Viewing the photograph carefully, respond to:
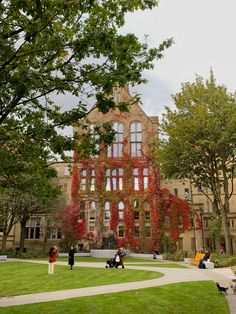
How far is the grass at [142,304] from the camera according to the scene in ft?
30.8

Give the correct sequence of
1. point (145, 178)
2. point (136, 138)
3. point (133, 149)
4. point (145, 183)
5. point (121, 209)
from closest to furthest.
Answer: point (121, 209) < point (145, 183) < point (145, 178) < point (133, 149) < point (136, 138)

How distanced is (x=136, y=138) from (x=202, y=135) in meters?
19.0

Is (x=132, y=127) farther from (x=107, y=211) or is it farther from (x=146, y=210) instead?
(x=107, y=211)

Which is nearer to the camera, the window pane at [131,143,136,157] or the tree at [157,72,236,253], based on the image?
A: the tree at [157,72,236,253]

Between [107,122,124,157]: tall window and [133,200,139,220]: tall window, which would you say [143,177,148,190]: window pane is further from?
[107,122,124,157]: tall window

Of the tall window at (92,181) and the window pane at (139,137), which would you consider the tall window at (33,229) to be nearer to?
the tall window at (92,181)

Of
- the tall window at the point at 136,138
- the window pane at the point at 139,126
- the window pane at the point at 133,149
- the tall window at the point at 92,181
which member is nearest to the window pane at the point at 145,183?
the tall window at the point at 136,138

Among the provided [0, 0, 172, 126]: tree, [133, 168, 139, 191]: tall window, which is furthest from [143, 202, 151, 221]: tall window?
[0, 0, 172, 126]: tree

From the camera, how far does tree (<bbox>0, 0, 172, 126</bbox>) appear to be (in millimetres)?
6770

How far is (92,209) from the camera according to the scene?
46.5m

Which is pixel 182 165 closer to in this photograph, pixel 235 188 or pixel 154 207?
pixel 154 207

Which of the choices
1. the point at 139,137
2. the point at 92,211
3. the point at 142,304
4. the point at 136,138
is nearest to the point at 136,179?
the point at 136,138

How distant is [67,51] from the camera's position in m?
7.57

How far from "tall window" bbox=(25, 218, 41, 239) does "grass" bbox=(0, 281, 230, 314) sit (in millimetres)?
39202
